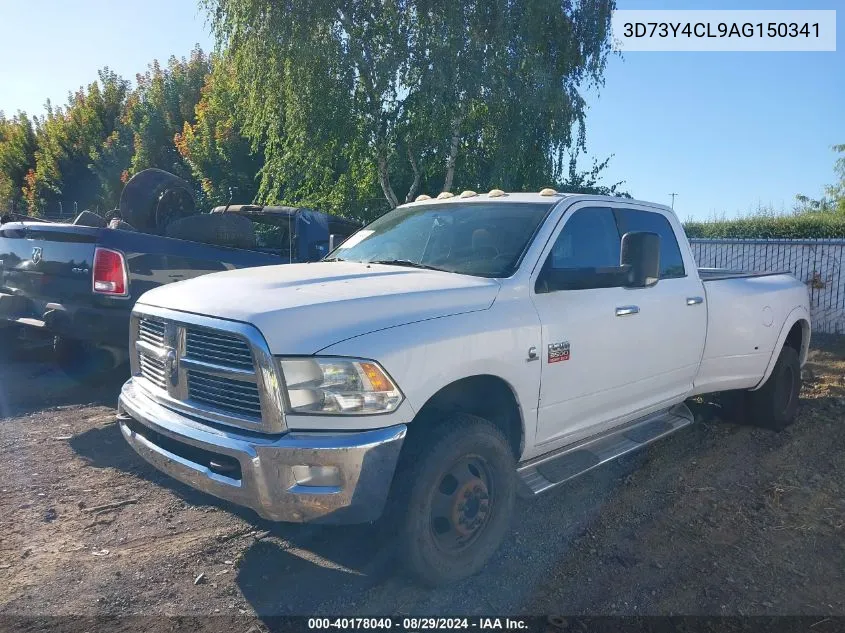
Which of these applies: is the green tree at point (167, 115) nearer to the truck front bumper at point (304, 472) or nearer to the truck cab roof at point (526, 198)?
the truck cab roof at point (526, 198)

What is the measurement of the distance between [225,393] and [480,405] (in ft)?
4.39

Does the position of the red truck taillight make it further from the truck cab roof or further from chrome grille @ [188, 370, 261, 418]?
chrome grille @ [188, 370, 261, 418]

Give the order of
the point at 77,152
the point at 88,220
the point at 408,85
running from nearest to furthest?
the point at 88,220 → the point at 408,85 → the point at 77,152

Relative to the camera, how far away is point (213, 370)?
121 inches

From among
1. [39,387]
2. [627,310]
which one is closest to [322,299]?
[627,310]

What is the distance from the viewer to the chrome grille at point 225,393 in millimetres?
2951

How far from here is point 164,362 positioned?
132 inches

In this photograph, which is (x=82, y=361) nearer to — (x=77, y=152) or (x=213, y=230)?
(x=213, y=230)

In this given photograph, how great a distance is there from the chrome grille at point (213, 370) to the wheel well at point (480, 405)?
2.40 ft

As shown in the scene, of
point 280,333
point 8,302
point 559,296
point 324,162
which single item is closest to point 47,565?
point 280,333

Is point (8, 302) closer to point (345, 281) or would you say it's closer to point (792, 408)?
point (345, 281)

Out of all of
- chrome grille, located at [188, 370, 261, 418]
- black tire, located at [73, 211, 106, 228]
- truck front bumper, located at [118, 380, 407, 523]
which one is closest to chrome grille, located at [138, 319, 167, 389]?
chrome grille, located at [188, 370, 261, 418]

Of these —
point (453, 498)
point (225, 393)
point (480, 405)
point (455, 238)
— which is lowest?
point (453, 498)

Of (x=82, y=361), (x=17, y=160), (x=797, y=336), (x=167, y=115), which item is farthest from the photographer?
(x=17, y=160)
